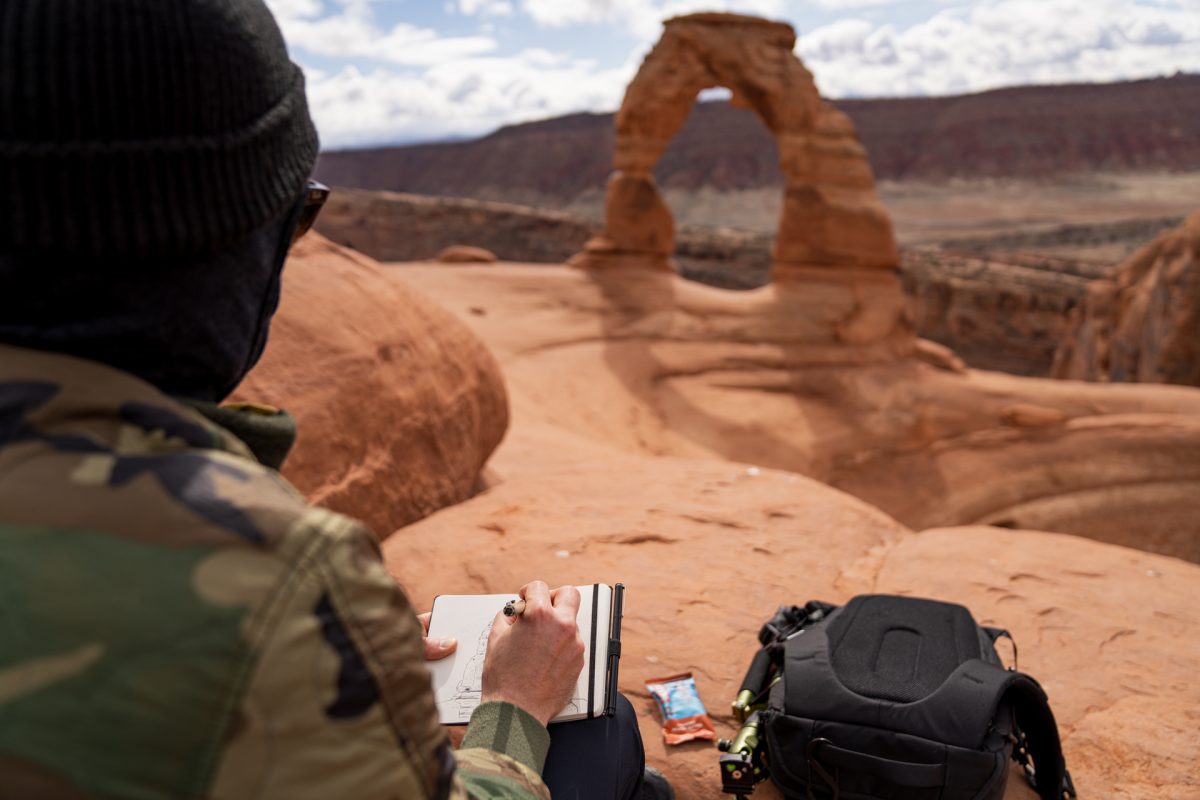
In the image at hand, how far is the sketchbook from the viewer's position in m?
1.41

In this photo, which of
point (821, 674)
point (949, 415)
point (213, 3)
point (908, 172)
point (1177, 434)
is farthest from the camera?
point (908, 172)

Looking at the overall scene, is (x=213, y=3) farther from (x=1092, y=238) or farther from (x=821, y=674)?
(x=1092, y=238)

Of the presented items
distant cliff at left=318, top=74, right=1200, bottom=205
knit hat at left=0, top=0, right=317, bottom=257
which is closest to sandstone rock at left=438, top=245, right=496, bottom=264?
knit hat at left=0, top=0, right=317, bottom=257

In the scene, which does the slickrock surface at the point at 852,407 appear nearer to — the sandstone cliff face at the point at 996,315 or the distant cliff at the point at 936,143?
the sandstone cliff face at the point at 996,315

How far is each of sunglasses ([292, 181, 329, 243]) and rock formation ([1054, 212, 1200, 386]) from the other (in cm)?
1121

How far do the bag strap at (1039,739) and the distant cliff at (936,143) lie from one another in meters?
42.1

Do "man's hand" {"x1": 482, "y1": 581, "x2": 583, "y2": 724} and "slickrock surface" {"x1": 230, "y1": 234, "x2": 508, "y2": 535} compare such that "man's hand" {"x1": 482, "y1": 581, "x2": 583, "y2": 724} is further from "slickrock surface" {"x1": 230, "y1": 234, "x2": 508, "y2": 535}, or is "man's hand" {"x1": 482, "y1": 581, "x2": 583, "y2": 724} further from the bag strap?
"slickrock surface" {"x1": 230, "y1": 234, "x2": 508, "y2": 535}

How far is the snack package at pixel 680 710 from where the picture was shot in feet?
6.57

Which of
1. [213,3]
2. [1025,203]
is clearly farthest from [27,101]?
[1025,203]

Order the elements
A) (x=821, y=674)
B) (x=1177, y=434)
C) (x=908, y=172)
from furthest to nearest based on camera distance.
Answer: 1. (x=908, y=172)
2. (x=1177, y=434)
3. (x=821, y=674)

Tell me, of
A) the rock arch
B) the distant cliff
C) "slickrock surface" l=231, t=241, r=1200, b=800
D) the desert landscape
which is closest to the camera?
"slickrock surface" l=231, t=241, r=1200, b=800

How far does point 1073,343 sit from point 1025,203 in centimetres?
2640

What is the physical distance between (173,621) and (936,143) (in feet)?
156

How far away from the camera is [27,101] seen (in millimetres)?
685
